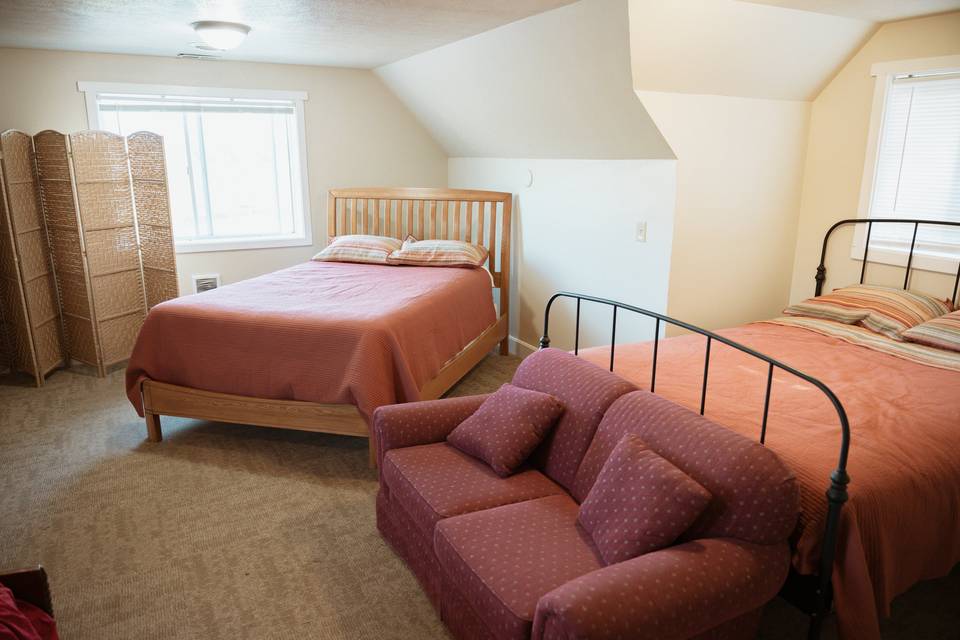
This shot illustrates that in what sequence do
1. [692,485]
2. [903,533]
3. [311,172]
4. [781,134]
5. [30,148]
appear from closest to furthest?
[692,485]
[903,533]
[781,134]
[30,148]
[311,172]

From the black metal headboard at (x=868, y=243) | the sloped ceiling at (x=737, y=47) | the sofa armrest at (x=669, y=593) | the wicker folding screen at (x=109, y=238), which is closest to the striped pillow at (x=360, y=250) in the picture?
the wicker folding screen at (x=109, y=238)

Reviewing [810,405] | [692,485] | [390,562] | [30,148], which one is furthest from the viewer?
[30,148]

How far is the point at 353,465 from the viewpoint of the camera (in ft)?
10.2

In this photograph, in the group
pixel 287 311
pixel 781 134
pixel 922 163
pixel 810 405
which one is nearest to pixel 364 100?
pixel 287 311

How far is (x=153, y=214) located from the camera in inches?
171

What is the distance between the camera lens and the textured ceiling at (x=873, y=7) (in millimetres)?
2836

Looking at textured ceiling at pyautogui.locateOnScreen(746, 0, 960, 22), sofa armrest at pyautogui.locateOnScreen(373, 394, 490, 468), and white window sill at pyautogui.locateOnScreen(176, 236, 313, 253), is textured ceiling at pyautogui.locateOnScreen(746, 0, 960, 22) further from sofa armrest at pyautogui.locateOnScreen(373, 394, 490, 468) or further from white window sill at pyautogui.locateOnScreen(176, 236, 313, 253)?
white window sill at pyautogui.locateOnScreen(176, 236, 313, 253)

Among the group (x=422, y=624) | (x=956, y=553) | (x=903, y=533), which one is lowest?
(x=422, y=624)

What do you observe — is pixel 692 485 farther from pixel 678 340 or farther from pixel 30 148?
pixel 30 148

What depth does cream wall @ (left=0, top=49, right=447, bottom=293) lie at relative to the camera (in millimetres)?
4207

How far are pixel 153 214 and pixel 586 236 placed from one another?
9.41ft

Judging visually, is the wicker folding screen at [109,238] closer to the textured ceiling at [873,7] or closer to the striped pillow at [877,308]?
the textured ceiling at [873,7]

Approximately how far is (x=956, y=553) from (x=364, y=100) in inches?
185

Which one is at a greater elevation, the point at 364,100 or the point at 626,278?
the point at 364,100
